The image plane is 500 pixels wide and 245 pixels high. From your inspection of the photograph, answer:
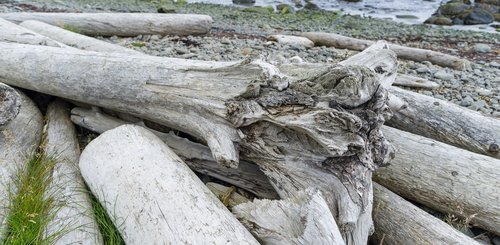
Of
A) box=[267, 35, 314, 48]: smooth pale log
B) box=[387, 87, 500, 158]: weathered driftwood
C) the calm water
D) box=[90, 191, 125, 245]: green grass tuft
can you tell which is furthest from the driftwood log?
the calm water

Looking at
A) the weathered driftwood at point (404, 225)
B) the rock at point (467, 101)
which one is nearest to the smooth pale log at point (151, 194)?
the weathered driftwood at point (404, 225)

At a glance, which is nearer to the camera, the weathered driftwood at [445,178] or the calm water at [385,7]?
the weathered driftwood at [445,178]

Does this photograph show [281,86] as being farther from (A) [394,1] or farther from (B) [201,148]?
(A) [394,1]

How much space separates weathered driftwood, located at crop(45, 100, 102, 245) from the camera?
2656mm

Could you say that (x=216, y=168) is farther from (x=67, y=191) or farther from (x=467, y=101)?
(x=467, y=101)

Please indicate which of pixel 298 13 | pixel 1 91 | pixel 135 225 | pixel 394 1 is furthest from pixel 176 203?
pixel 394 1

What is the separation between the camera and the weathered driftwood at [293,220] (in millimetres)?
2273

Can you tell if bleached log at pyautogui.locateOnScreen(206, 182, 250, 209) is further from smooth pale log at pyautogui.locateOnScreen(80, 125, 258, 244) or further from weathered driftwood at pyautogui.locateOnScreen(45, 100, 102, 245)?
weathered driftwood at pyautogui.locateOnScreen(45, 100, 102, 245)

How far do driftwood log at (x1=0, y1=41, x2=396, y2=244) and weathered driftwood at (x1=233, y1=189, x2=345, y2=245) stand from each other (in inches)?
9.3

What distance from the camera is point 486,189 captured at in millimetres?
3088

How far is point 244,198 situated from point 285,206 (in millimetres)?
634

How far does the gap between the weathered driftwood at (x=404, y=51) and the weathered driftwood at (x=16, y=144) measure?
786cm

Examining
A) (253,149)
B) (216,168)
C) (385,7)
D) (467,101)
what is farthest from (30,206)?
(385,7)

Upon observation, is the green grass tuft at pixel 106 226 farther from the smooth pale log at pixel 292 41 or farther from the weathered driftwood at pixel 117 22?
the smooth pale log at pixel 292 41
